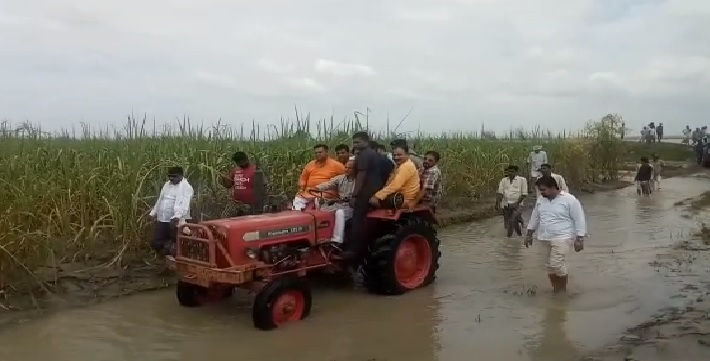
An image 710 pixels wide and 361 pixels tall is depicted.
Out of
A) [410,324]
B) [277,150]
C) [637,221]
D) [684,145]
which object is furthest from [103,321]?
[684,145]

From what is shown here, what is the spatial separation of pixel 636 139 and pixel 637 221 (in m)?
33.3

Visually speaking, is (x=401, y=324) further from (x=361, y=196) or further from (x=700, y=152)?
(x=700, y=152)

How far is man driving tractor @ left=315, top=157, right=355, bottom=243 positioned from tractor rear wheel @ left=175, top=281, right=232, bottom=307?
4.59ft

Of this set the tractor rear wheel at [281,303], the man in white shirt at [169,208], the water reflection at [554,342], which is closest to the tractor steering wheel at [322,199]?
the tractor rear wheel at [281,303]

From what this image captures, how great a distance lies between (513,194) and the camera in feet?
41.0

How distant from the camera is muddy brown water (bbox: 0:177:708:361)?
6.18 m

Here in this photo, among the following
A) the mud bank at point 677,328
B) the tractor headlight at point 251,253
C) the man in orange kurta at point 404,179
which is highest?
the man in orange kurta at point 404,179

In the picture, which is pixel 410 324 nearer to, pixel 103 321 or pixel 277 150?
pixel 103 321

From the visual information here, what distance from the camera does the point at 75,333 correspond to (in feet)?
22.3

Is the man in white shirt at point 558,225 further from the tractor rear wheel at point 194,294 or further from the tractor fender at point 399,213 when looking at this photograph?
the tractor rear wheel at point 194,294

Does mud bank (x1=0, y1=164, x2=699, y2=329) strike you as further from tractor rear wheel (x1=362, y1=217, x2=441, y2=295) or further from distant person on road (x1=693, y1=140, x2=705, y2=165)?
distant person on road (x1=693, y1=140, x2=705, y2=165)

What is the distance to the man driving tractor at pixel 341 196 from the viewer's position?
7.82m

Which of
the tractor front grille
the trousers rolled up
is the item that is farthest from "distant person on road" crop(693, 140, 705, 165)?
the tractor front grille

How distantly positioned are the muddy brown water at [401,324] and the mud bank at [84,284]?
216 mm
